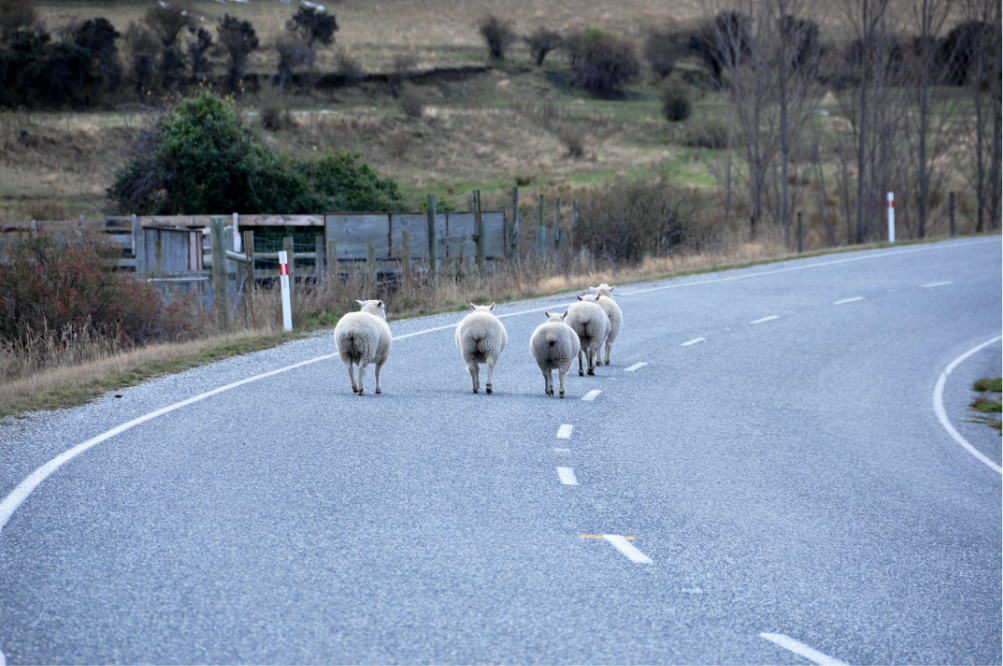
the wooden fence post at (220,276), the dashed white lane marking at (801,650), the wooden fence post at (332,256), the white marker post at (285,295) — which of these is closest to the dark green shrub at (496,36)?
the wooden fence post at (332,256)

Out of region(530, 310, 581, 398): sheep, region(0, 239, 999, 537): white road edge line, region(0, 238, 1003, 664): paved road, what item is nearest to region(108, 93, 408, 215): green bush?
region(0, 239, 999, 537): white road edge line

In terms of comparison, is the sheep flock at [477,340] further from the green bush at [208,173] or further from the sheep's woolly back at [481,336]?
the green bush at [208,173]

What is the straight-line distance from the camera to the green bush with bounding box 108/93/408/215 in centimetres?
3183

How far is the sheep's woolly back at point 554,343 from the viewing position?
11562 millimetres

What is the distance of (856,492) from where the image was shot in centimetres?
955

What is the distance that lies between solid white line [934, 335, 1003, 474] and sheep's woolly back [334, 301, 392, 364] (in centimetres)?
656

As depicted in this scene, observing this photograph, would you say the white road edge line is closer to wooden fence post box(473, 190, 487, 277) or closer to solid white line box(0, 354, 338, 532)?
solid white line box(0, 354, 338, 532)

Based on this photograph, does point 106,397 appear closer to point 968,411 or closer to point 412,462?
point 412,462

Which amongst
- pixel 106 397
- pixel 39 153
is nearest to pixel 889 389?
pixel 106 397

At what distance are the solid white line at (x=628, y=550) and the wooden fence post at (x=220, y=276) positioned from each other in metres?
12.6

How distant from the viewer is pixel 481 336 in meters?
11.6

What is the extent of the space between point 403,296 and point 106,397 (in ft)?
34.9

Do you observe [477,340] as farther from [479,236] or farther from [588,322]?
[479,236]

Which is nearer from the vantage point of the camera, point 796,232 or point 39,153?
point 796,232
